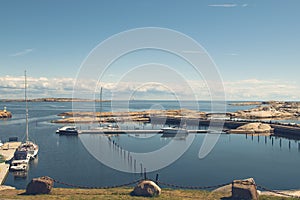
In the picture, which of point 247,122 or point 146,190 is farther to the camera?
point 247,122

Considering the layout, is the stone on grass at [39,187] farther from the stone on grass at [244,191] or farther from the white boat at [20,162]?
the white boat at [20,162]

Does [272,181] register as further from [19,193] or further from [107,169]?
[19,193]

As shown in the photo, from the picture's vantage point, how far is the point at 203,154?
78.2 m

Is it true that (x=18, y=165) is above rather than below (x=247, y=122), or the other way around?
below

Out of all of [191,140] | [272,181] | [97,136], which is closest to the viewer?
[272,181]

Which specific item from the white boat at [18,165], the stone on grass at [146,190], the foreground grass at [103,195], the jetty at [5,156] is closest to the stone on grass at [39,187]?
the foreground grass at [103,195]

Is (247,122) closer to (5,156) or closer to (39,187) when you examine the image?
(5,156)

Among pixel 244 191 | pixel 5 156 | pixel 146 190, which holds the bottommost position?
pixel 5 156

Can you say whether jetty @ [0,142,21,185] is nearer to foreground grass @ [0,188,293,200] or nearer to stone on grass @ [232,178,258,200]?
foreground grass @ [0,188,293,200]

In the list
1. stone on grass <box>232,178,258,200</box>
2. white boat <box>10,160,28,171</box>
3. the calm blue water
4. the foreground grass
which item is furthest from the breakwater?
white boat <box>10,160,28,171</box>

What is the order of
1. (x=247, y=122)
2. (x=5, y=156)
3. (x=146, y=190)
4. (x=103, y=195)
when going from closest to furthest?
(x=146, y=190)
(x=103, y=195)
(x=5, y=156)
(x=247, y=122)

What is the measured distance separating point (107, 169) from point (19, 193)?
25.9 metres

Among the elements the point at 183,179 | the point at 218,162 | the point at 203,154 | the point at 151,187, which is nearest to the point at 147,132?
the point at 203,154

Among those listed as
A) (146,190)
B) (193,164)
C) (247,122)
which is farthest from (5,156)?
(247,122)
